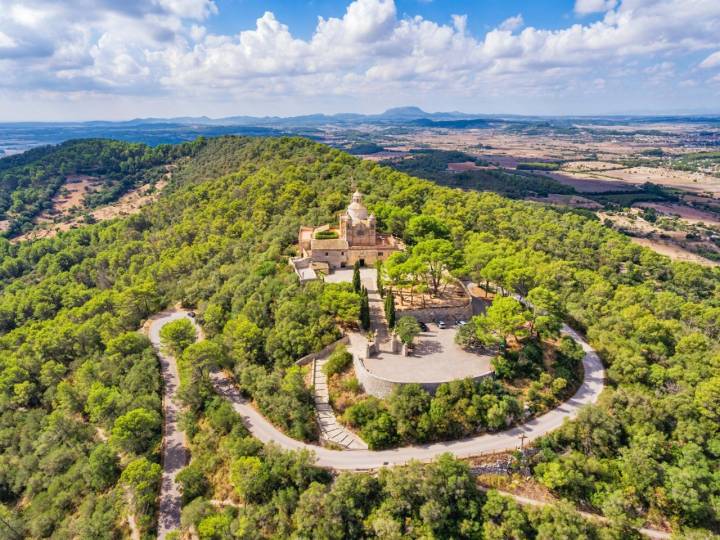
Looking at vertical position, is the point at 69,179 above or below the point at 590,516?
above

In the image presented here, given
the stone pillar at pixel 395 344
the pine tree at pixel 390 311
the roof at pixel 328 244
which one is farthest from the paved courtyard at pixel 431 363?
the roof at pixel 328 244

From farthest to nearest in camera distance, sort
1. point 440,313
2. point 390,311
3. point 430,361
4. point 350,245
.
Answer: point 350,245
point 440,313
point 390,311
point 430,361

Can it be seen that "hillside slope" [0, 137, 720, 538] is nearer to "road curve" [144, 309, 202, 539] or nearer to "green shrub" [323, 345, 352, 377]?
"road curve" [144, 309, 202, 539]

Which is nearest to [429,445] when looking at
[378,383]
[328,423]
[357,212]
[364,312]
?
[378,383]

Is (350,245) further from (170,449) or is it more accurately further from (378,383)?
(170,449)

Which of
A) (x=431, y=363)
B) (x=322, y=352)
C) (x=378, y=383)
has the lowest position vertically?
(x=322, y=352)

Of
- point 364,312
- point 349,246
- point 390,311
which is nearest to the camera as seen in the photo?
point 390,311
